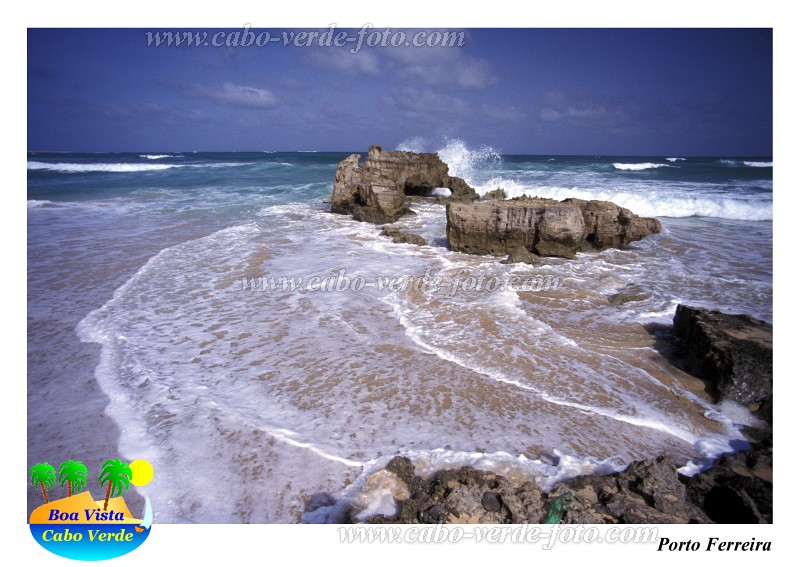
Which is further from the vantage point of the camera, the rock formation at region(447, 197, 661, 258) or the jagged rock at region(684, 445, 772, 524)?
the rock formation at region(447, 197, 661, 258)

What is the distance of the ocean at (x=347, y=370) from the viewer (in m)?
2.77

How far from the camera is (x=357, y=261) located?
25.4ft

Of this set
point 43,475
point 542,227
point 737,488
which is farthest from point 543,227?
point 43,475

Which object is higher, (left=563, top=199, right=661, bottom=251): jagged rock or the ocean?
(left=563, top=199, right=661, bottom=251): jagged rock

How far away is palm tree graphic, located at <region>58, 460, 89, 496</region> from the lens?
252cm

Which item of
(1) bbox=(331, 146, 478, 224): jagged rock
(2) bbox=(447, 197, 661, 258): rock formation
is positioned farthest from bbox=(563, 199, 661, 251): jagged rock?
(1) bbox=(331, 146, 478, 224): jagged rock

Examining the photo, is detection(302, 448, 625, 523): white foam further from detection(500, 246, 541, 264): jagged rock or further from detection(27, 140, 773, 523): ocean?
detection(500, 246, 541, 264): jagged rock

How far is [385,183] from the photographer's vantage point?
12641 millimetres

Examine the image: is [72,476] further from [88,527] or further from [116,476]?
[88,527]

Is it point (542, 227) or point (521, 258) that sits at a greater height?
point (542, 227)

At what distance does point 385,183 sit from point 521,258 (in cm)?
628

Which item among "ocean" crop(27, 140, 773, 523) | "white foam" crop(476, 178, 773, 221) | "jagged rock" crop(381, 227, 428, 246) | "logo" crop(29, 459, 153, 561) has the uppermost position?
"white foam" crop(476, 178, 773, 221)

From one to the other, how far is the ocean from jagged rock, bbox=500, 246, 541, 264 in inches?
7.2

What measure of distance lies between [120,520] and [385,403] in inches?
72.6
